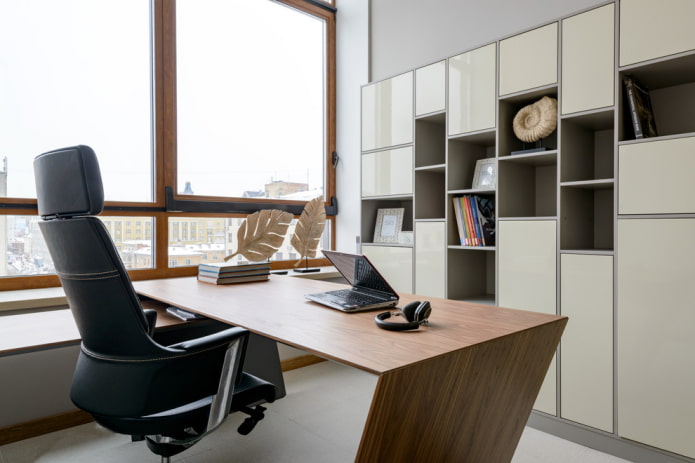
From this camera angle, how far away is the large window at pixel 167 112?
A: 9.41 feet

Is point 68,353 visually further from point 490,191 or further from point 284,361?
point 490,191

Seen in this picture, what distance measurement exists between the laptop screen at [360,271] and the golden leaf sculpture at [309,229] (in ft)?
5.67

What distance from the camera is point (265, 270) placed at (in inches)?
110

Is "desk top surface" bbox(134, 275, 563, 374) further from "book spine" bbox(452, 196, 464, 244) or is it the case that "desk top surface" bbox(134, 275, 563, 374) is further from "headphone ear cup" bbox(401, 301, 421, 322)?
"book spine" bbox(452, 196, 464, 244)

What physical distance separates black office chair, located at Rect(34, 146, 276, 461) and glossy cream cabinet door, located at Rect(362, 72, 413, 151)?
2320 mm

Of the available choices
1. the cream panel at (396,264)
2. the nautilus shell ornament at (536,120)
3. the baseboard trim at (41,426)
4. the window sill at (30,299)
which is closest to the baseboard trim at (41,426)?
the baseboard trim at (41,426)

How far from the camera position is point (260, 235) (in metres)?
3.53

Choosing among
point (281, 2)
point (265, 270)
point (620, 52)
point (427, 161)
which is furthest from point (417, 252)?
point (281, 2)

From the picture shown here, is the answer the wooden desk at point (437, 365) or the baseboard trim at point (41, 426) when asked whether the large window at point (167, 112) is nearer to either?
the baseboard trim at point (41, 426)

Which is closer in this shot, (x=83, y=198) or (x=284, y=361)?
(x=83, y=198)

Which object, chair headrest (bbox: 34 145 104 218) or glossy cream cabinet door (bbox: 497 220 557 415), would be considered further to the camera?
glossy cream cabinet door (bbox: 497 220 557 415)

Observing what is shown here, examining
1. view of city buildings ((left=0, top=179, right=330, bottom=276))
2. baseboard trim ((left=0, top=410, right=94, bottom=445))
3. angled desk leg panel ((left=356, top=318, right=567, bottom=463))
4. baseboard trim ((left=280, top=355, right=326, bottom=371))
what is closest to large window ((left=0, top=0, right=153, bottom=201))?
view of city buildings ((left=0, top=179, right=330, bottom=276))

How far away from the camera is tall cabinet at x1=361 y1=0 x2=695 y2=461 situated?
2135 mm

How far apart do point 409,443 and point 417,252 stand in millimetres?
2184
